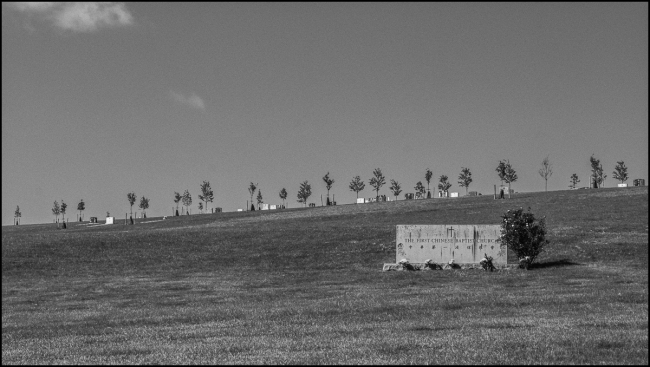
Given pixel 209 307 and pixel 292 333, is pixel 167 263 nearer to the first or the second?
pixel 209 307


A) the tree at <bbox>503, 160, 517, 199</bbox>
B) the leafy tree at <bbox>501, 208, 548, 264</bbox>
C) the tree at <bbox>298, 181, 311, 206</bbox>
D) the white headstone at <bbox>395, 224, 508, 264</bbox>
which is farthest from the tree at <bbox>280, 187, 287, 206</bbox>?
the leafy tree at <bbox>501, 208, 548, 264</bbox>

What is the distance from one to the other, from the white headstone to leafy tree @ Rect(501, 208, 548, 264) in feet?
3.31

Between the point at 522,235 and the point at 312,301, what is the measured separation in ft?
56.4

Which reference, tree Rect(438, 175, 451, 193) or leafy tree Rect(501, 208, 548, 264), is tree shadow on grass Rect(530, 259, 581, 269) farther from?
tree Rect(438, 175, 451, 193)

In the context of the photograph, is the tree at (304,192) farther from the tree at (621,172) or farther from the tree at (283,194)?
the tree at (621,172)

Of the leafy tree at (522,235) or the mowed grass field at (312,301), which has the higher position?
the leafy tree at (522,235)

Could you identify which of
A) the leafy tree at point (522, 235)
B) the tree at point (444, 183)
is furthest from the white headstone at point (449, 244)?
the tree at point (444, 183)

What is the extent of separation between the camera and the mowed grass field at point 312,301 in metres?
12.1

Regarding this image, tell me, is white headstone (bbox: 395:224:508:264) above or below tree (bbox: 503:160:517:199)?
below

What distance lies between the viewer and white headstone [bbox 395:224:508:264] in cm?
3878

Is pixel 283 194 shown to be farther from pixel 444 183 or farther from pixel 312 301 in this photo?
pixel 312 301

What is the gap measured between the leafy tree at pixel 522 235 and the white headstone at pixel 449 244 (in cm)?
101

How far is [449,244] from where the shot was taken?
128 ft

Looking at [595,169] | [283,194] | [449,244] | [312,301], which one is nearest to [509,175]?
[595,169]
